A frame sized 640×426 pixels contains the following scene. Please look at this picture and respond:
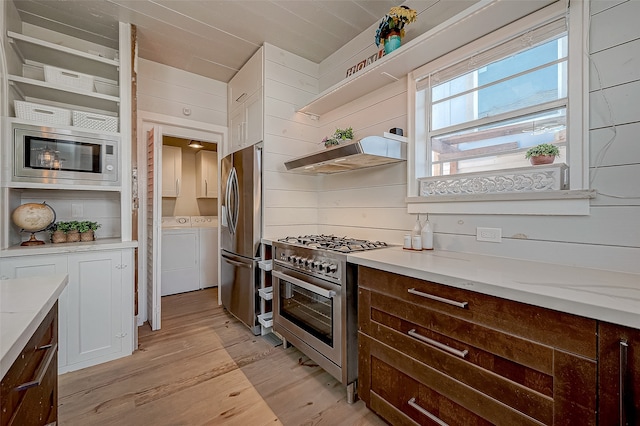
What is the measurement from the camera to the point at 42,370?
861 millimetres

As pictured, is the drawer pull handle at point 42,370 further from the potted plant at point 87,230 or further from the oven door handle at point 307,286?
the potted plant at point 87,230

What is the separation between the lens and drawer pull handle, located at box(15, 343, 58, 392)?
0.72 meters

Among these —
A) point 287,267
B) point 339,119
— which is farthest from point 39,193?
point 339,119

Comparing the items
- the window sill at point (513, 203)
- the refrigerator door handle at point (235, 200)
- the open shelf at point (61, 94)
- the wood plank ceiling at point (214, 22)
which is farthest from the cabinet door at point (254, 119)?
the window sill at point (513, 203)

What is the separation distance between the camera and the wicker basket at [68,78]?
81.9 inches

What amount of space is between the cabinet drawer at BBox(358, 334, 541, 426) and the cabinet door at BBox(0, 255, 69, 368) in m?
2.16

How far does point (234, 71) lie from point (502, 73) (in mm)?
2733

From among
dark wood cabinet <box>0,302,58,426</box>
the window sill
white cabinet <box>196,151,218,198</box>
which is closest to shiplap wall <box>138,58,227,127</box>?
white cabinet <box>196,151,218,198</box>

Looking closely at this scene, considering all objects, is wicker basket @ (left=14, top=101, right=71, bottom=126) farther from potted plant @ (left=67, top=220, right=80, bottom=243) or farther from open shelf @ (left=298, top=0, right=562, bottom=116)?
open shelf @ (left=298, top=0, right=562, bottom=116)

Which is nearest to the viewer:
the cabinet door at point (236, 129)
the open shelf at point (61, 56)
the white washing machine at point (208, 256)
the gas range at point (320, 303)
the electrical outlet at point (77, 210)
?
the gas range at point (320, 303)

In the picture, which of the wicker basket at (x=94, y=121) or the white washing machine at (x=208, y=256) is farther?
the white washing machine at (x=208, y=256)

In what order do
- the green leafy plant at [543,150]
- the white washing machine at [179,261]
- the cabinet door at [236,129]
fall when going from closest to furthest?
1. the green leafy plant at [543,150]
2. the cabinet door at [236,129]
3. the white washing machine at [179,261]

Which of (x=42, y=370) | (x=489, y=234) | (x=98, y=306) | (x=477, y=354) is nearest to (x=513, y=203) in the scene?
(x=489, y=234)

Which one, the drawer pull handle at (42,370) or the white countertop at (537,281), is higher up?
the white countertop at (537,281)
